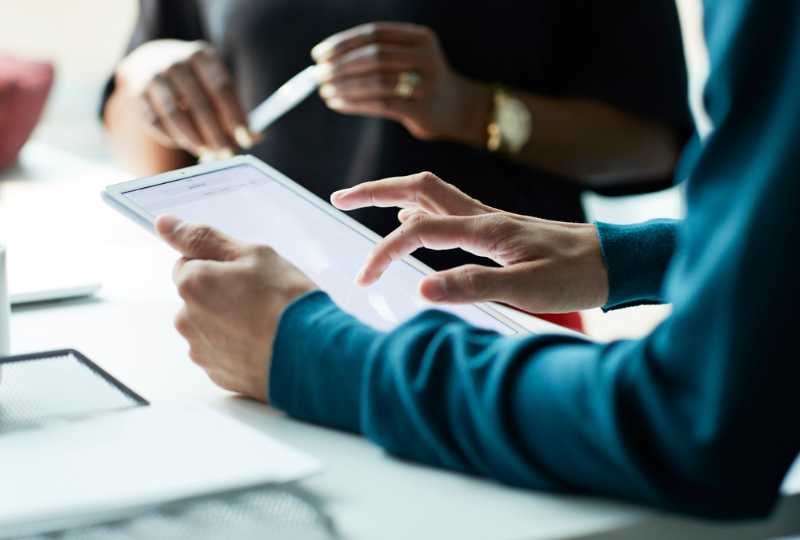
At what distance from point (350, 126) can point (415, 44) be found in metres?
0.15

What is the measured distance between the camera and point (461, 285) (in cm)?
40

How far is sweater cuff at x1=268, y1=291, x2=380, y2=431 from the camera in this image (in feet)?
1.25

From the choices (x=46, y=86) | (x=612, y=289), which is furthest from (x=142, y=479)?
(x=46, y=86)

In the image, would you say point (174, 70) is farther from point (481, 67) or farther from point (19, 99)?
point (19, 99)

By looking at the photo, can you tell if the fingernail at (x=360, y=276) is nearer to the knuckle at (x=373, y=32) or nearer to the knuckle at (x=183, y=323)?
the knuckle at (x=183, y=323)

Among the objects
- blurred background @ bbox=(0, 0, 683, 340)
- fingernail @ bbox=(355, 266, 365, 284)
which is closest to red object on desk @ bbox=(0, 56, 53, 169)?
blurred background @ bbox=(0, 0, 683, 340)

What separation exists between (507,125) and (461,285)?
561mm

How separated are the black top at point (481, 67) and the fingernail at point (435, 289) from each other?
53 cm

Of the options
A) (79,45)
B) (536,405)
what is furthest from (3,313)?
(79,45)

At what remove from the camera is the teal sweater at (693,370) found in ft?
0.87

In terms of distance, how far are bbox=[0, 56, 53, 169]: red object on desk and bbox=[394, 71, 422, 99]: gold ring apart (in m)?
0.77

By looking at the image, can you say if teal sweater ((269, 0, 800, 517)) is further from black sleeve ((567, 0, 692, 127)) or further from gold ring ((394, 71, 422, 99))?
black sleeve ((567, 0, 692, 127))

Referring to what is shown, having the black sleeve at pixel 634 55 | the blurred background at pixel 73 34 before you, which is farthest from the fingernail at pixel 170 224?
the blurred background at pixel 73 34

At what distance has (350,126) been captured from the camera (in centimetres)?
98
